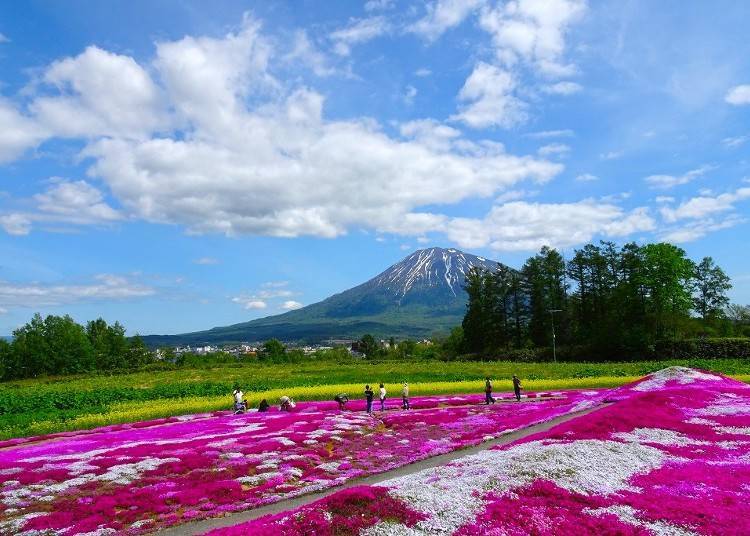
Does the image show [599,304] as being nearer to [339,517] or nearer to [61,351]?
[339,517]

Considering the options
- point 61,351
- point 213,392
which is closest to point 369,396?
point 213,392

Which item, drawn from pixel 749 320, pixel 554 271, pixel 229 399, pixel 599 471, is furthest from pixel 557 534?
pixel 749 320

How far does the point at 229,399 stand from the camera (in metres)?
54.2

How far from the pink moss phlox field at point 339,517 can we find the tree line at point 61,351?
14752 cm

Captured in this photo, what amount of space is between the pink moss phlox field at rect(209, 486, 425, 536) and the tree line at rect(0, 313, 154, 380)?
148m

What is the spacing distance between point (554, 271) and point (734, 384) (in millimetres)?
82151

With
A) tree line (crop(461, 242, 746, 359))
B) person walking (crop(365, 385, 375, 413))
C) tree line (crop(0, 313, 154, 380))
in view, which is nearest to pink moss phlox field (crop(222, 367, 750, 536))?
person walking (crop(365, 385, 375, 413))

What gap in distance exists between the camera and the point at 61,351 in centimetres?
14425

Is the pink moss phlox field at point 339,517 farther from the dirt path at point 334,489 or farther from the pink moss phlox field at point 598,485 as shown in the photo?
the dirt path at point 334,489

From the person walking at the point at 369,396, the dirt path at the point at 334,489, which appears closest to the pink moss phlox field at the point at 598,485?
the dirt path at the point at 334,489

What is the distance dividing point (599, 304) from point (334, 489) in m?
111

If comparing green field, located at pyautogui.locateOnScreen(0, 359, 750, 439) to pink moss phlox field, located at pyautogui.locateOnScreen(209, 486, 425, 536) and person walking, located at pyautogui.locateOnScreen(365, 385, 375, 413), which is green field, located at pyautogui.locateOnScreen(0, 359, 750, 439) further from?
pink moss phlox field, located at pyautogui.locateOnScreen(209, 486, 425, 536)

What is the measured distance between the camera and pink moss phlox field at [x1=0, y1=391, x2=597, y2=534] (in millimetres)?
18219

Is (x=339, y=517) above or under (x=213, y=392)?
above
